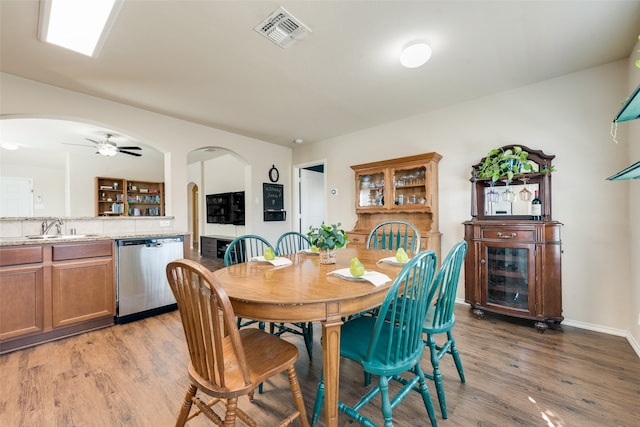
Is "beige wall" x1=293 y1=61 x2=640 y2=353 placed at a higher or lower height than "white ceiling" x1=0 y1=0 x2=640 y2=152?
Answer: lower

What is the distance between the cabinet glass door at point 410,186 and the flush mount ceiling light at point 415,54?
1470 mm

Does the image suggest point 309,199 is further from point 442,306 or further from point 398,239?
point 442,306

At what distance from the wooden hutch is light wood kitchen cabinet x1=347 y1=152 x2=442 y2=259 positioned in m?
0.47

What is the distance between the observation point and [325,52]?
224cm

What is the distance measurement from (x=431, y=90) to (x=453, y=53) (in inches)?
26.8

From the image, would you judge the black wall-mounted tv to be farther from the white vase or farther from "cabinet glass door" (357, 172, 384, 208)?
the white vase

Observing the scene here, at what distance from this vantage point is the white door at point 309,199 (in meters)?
5.31

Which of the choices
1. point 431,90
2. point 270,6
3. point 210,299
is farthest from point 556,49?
point 210,299

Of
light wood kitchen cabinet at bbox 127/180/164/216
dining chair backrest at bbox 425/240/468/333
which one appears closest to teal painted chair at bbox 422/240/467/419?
dining chair backrest at bbox 425/240/468/333

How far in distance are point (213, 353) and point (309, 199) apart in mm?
4474

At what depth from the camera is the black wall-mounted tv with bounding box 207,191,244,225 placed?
19.4ft

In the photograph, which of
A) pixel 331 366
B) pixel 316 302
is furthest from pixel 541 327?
pixel 316 302

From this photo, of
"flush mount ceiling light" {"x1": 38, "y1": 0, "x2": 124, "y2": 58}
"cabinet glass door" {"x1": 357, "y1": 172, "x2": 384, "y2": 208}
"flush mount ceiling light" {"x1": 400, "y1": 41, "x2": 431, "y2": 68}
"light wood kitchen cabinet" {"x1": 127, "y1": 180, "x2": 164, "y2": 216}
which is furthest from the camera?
"light wood kitchen cabinet" {"x1": 127, "y1": 180, "x2": 164, "y2": 216}

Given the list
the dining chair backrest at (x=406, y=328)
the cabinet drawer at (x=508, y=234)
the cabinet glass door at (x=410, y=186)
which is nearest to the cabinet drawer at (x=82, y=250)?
the dining chair backrest at (x=406, y=328)
